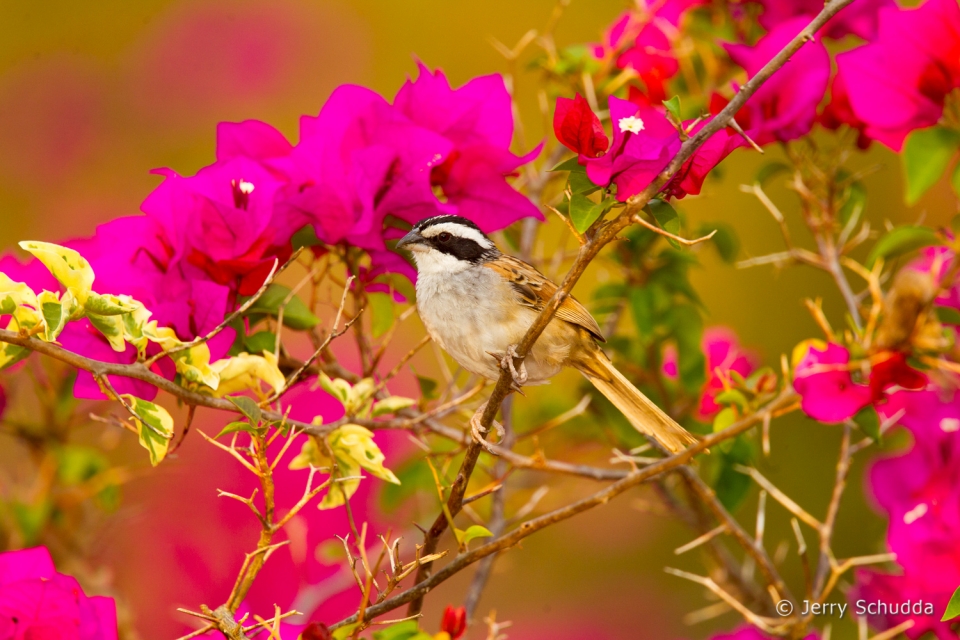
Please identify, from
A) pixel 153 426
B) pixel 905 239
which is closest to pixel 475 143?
pixel 153 426

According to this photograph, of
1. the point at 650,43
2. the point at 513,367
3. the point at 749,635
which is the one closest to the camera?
the point at 513,367

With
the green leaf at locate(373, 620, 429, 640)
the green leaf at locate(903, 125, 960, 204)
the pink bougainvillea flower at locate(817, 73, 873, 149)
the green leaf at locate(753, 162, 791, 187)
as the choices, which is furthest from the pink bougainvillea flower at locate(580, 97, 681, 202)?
the green leaf at locate(753, 162, 791, 187)

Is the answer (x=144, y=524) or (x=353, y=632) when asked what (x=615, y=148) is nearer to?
(x=353, y=632)

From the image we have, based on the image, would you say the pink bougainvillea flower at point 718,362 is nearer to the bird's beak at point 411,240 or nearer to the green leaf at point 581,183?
the bird's beak at point 411,240

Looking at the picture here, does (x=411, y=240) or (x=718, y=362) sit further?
(x=718, y=362)

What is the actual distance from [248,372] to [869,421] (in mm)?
696

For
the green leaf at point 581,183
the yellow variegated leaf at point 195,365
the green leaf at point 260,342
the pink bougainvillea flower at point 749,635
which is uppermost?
the green leaf at point 581,183

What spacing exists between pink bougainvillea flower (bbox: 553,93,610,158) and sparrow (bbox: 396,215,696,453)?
0.28 meters

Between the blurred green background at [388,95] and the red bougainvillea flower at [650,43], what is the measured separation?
46 centimetres

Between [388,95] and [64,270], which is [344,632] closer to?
[64,270]

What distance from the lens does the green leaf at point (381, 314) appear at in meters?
1.18

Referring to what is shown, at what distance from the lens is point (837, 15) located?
4.79 ft

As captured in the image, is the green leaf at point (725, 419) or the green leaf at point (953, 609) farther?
the green leaf at point (725, 419)

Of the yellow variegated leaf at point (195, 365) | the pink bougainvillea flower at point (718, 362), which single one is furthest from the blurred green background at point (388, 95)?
the yellow variegated leaf at point (195, 365)
